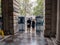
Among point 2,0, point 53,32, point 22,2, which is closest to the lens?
point 53,32

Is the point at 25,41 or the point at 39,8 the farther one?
the point at 39,8

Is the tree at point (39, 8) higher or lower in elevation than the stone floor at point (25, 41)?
higher

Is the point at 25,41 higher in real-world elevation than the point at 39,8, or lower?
lower

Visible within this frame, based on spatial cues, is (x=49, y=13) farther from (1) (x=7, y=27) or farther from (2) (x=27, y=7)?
(2) (x=27, y=7)

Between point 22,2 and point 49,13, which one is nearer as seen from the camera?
point 49,13

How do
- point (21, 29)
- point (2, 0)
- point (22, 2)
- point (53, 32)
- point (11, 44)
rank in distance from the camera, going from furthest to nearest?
point (22, 2) → point (21, 29) → point (2, 0) → point (53, 32) → point (11, 44)

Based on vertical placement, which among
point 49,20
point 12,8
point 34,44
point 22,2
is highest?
point 22,2

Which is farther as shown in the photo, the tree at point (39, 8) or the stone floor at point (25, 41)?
the tree at point (39, 8)

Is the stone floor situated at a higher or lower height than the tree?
lower

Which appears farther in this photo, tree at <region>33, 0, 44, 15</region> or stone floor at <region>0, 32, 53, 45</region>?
tree at <region>33, 0, 44, 15</region>

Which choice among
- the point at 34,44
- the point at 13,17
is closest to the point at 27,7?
the point at 13,17

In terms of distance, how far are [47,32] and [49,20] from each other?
3.92 feet

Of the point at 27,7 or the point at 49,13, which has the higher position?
the point at 27,7

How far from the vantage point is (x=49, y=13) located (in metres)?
15.9
